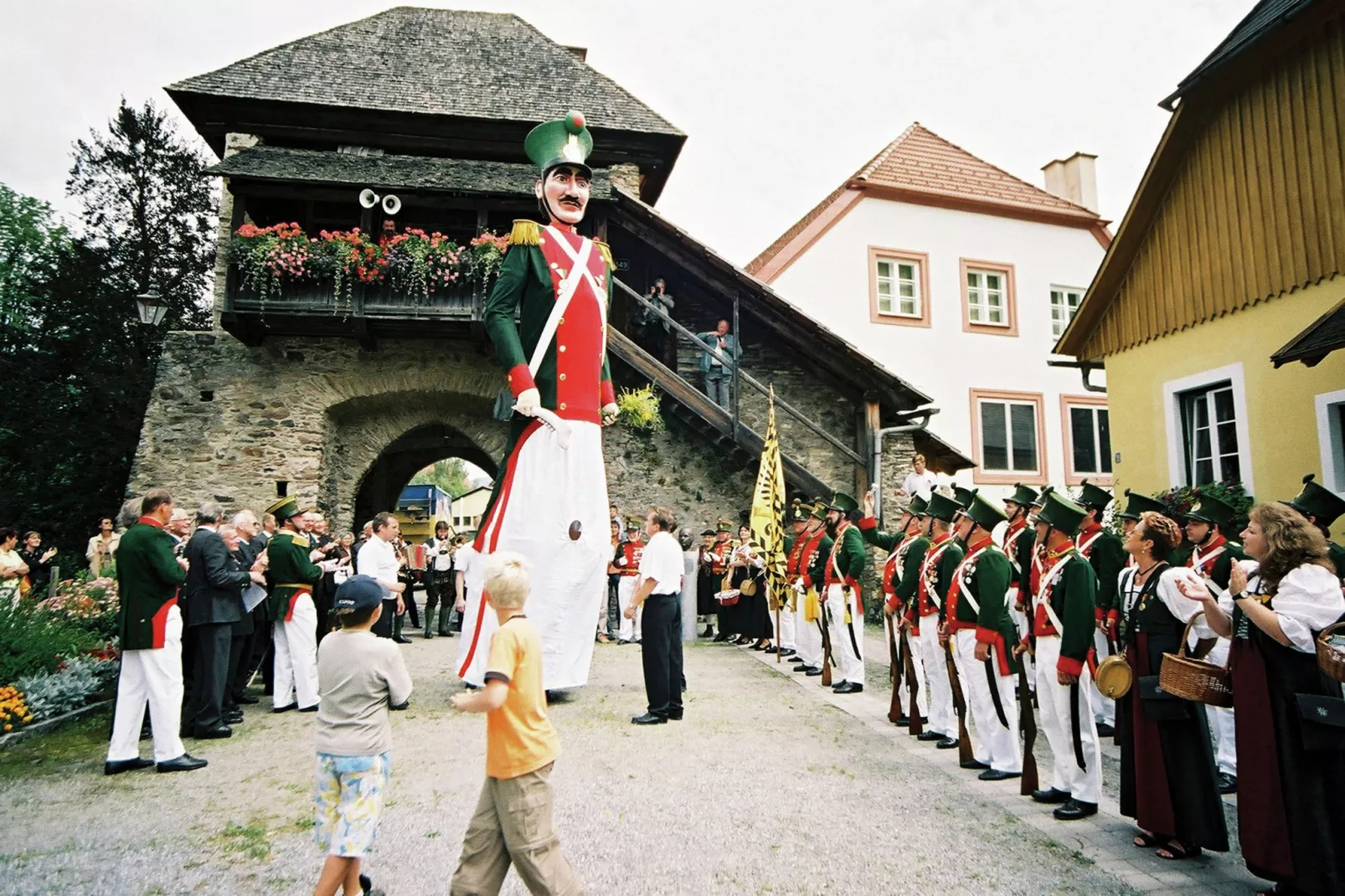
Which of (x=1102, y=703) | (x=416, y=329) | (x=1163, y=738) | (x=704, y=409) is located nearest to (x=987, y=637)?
(x=1163, y=738)

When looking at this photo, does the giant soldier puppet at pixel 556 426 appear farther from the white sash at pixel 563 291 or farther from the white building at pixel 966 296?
the white building at pixel 966 296

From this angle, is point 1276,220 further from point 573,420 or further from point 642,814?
point 642,814

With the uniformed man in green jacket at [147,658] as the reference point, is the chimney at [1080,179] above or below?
above

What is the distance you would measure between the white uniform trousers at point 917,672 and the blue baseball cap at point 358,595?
440 cm

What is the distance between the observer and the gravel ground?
3.86 metres

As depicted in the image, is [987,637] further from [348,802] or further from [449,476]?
[449,476]

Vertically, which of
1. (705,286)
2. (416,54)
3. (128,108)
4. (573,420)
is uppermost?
(128,108)

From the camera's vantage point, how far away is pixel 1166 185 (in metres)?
12.2

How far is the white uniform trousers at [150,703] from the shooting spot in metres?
5.64

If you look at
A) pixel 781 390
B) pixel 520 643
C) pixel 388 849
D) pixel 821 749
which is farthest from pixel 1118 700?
pixel 781 390

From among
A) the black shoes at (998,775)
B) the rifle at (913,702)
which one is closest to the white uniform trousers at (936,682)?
the rifle at (913,702)

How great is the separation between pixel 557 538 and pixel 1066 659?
3.65m

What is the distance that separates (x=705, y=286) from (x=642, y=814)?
13.1 metres

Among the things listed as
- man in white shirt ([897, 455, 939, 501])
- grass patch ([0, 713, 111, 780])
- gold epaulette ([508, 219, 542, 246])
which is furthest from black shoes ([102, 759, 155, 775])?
man in white shirt ([897, 455, 939, 501])
